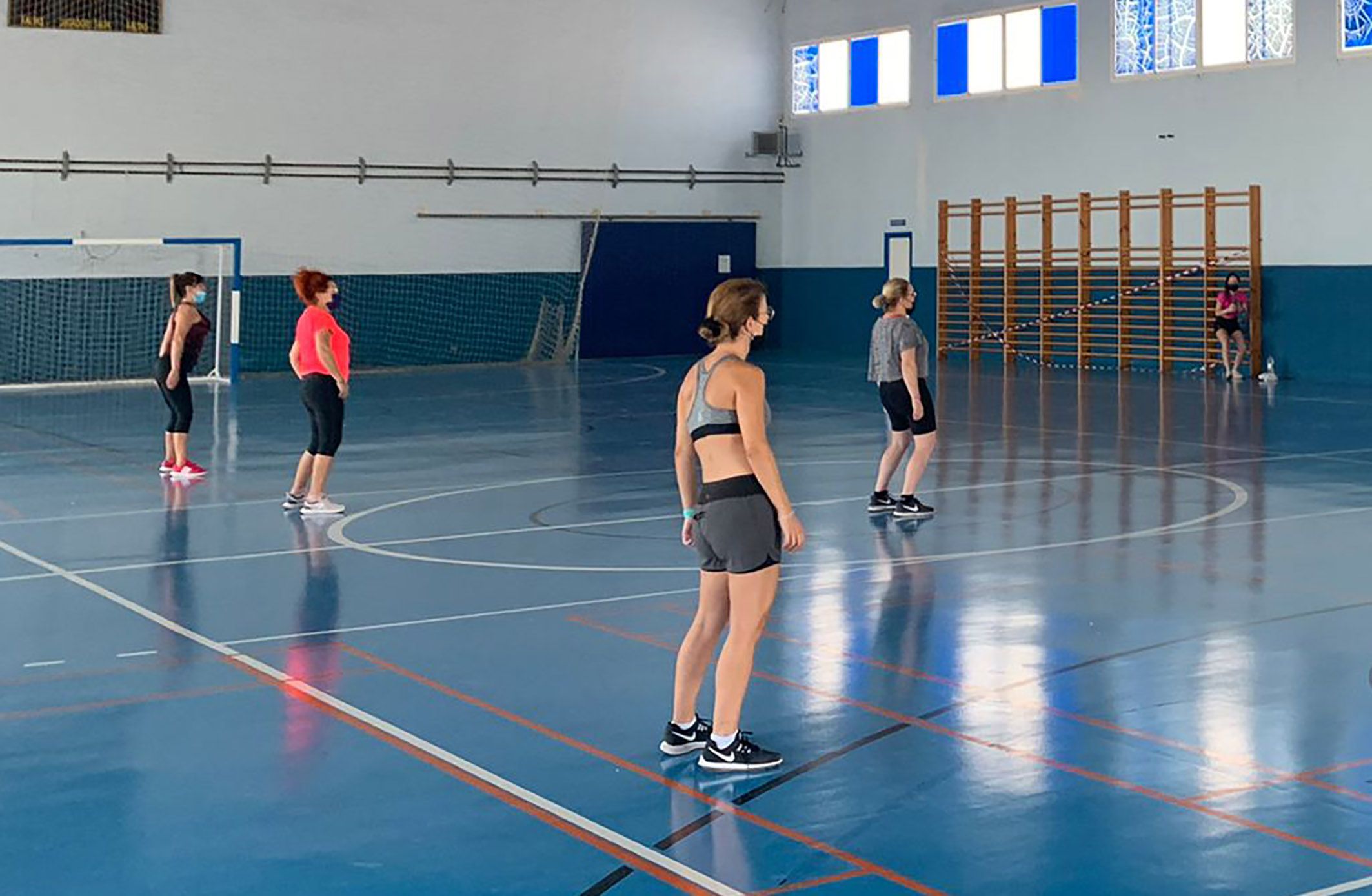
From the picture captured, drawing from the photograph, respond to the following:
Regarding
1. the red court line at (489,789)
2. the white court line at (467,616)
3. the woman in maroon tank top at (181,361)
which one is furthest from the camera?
the woman in maroon tank top at (181,361)

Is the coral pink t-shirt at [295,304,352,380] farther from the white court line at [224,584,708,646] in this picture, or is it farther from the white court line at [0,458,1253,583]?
the white court line at [224,584,708,646]

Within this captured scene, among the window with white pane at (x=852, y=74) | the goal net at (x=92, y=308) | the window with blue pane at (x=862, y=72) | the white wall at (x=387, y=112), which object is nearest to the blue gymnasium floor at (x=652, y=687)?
the goal net at (x=92, y=308)

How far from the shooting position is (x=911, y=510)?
14648mm

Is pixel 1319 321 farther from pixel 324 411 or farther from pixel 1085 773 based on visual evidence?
pixel 1085 773

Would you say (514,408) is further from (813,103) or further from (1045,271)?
(813,103)

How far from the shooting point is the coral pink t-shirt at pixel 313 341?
582 inches

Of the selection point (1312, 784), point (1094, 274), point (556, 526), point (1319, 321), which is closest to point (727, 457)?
point (1312, 784)

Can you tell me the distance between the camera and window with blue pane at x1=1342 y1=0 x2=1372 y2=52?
28047 millimetres

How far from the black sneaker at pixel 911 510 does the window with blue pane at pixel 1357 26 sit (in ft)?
56.1

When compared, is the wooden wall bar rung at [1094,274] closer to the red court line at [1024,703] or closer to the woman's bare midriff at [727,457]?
the red court line at [1024,703]

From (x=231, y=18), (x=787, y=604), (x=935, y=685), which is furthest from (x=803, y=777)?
(x=231, y=18)

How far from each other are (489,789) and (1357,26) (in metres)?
25.0

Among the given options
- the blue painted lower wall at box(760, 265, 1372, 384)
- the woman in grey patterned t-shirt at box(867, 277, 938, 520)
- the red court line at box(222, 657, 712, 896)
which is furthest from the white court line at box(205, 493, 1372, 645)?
the blue painted lower wall at box(760, 265, 1372, 384)

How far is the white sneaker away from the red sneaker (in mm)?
2828
